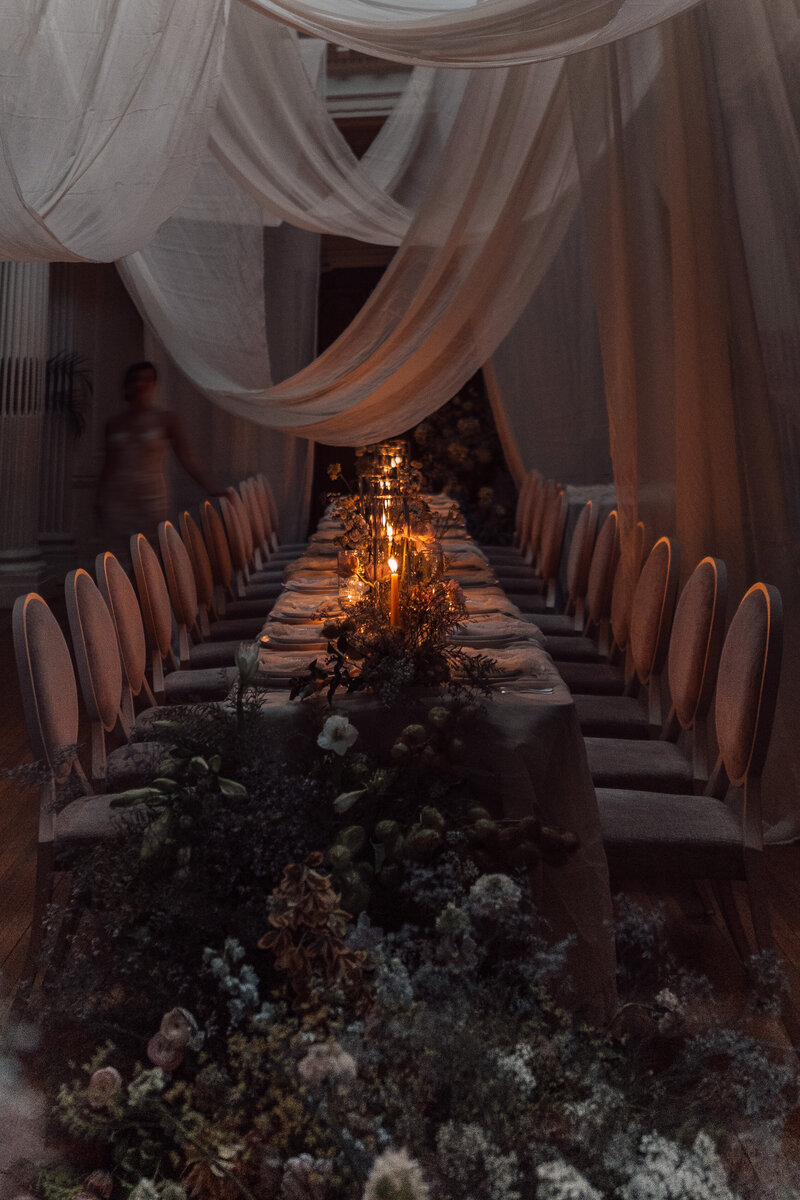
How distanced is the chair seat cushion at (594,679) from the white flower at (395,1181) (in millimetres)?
2674

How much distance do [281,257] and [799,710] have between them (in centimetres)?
299

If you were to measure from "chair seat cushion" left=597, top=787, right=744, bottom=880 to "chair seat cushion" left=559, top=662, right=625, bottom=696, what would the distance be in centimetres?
115

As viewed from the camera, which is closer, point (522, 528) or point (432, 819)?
point (432, 819)

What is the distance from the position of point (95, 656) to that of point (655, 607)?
154 cm

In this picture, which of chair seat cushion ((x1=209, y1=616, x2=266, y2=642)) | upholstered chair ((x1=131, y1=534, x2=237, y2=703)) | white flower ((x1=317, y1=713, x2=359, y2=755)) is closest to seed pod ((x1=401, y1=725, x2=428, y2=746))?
white flower ((x1=317, y1=713, x2=359, y2=755))

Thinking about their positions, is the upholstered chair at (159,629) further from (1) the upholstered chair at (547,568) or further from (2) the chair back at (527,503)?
(2) the chair back at (527,503)

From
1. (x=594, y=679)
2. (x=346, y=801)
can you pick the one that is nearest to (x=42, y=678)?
(x=346, y=801)

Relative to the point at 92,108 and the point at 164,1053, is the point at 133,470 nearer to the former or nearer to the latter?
the point at 92,108

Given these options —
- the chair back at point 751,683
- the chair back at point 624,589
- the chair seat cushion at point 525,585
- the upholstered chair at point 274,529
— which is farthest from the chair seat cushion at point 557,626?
the upholstered chair at point 274,529

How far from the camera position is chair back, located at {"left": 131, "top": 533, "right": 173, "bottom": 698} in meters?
3.51

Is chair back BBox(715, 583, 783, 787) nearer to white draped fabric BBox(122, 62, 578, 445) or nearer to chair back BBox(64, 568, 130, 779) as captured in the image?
white draped fabric BBox(122, 62, 578, 445)

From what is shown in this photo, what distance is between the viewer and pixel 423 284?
2936mm

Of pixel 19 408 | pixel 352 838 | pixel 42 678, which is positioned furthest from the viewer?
pixel 19 408

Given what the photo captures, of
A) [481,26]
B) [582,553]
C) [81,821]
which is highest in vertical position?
[481,26]
